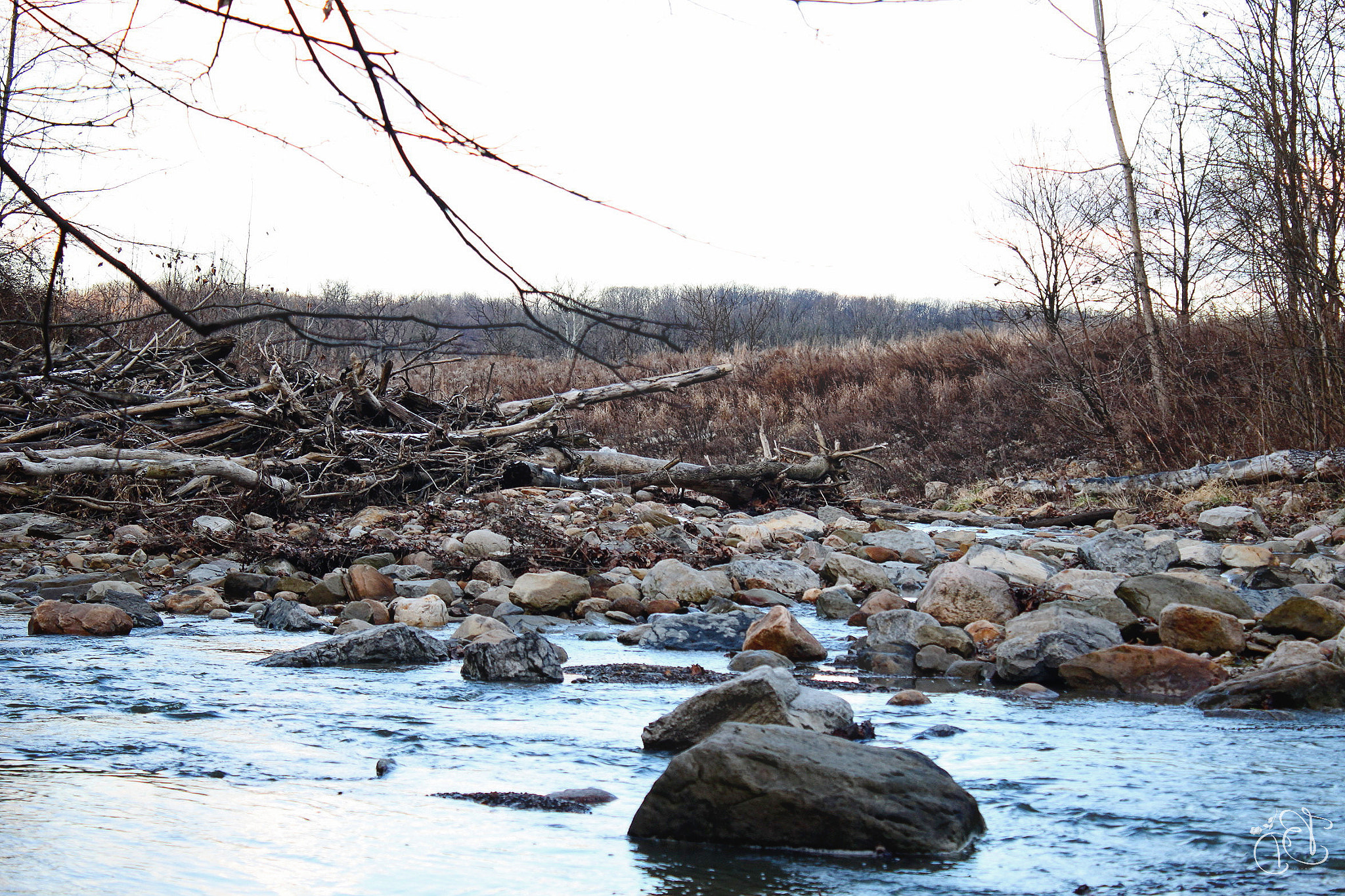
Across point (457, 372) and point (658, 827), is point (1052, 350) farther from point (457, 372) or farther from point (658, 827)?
point (658, 827)

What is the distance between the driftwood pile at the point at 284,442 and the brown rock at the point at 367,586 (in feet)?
5.07

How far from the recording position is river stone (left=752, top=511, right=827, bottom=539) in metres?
8.05

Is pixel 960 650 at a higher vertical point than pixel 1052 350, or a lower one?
lower

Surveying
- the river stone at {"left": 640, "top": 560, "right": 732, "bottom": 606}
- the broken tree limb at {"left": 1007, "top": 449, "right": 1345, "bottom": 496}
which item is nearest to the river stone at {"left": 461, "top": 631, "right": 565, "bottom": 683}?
the river stone at {"left": 640, "top": 560, "right": 732, "bottom": 606}

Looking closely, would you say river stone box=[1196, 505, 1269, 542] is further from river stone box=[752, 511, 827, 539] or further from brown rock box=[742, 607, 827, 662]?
brown rock box=[742, 607, 827, 662]

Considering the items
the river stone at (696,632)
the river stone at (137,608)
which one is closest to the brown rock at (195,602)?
the river stone at (137,608)

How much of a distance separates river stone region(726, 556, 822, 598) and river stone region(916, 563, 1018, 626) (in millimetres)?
1302

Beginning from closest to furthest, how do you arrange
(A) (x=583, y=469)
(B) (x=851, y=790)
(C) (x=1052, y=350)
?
(B) (x=851, y=790) → (A) (x=583, y=469) → (C) (x=1052, y=350)

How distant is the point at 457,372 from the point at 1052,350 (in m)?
13.8

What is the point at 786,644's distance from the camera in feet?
12.6

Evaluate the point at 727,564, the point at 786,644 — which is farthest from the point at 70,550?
the point at 786,644

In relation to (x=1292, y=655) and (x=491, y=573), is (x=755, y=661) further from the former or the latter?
(x=491, y=573)

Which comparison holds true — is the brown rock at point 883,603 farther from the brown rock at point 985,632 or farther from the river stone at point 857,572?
the river stone at point 857,572

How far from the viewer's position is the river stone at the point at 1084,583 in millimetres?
4773
